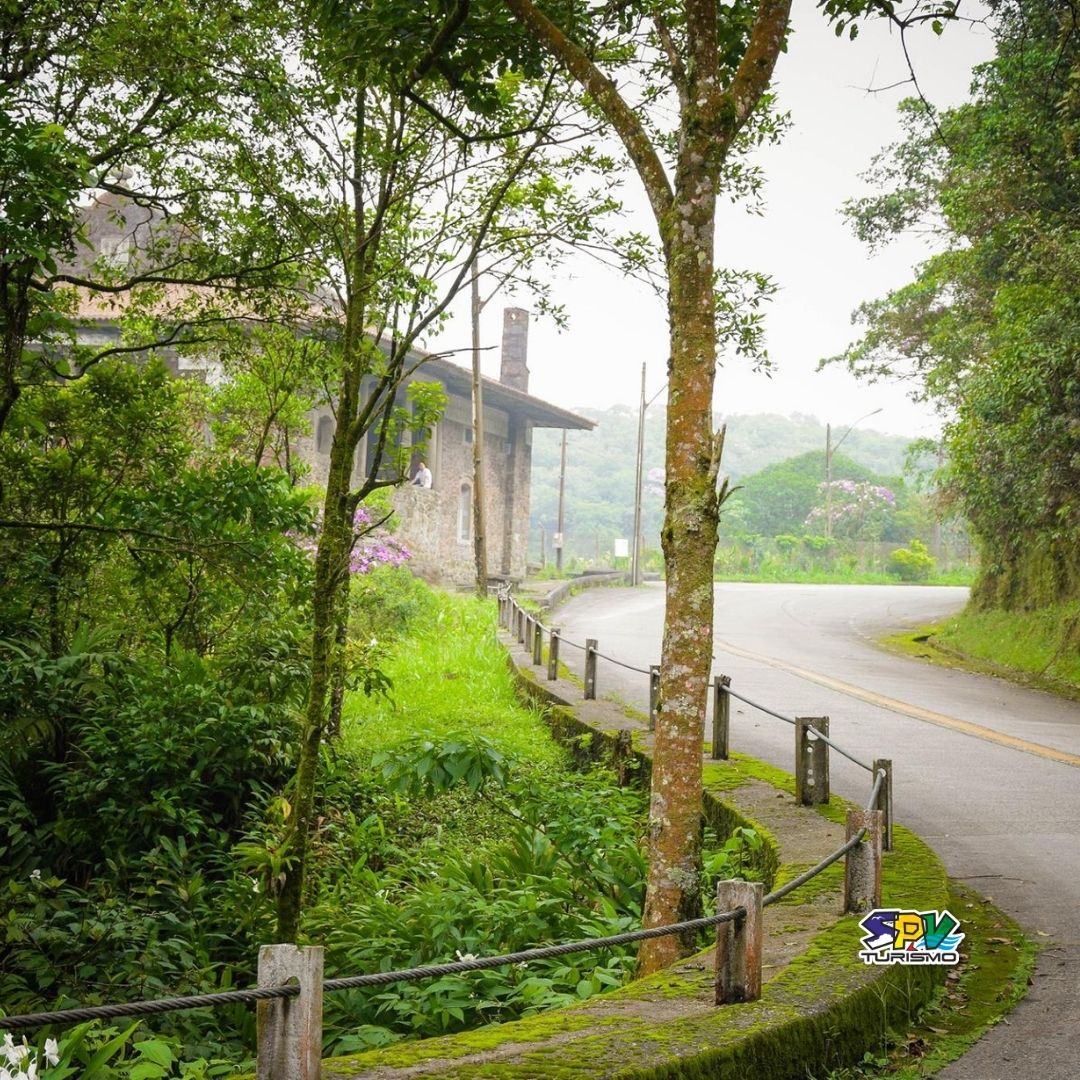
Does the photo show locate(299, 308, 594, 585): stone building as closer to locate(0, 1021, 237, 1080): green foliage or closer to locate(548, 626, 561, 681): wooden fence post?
locate(548, 626, 561, 681): wooden fence post

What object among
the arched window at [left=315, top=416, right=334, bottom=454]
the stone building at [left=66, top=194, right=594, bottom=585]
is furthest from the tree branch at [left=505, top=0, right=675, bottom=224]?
the arched window at [left=315, top=416, right=334, bottom=454]

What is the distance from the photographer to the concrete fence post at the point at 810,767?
7598 millimetres

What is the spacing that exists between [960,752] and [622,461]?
3260 inches

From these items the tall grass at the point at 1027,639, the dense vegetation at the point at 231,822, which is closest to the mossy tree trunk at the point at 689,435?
the dense vegetation at the point at 231,822

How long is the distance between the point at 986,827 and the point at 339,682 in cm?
480

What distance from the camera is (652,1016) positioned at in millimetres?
4035

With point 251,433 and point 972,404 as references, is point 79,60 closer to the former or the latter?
point 251,433

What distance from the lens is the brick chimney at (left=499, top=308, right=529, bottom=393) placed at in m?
41.8

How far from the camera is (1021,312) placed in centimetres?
Answer: 1700

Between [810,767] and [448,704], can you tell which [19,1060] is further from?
[448,704]

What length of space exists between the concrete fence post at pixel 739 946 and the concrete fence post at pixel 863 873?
1253mm

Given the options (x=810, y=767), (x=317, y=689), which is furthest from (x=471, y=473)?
(x=317, y=689)

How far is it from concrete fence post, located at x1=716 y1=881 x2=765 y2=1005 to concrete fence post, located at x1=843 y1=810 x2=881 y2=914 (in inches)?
49.3

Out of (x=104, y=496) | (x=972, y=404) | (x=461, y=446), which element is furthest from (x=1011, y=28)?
(x=461, y=446)
